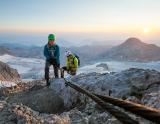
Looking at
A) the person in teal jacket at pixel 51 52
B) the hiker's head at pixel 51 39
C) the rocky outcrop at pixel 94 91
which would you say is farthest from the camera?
the person in teal jacket at pixel 51 52

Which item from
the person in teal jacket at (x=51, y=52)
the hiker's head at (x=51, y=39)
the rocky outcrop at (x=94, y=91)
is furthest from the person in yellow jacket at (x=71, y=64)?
the rocky outcrop at (x=94, y=91)

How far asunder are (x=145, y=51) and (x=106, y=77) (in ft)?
477

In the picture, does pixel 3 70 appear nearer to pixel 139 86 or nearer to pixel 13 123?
pixel 139 86

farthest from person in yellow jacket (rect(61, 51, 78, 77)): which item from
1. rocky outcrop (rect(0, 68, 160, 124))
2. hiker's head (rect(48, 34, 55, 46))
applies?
rocky outcrop (rect(0, 68, 160, 124))

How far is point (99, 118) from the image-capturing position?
20.5 ft

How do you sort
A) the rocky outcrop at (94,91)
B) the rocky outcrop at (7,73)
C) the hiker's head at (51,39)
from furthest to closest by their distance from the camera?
the rocky outcrop at (7,73) → the hiker's head at (51,39) → the rocky outcrop at (94,91)

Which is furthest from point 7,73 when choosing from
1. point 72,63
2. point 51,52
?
point 51,52

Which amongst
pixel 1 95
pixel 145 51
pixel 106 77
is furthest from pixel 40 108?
pixel 145 51

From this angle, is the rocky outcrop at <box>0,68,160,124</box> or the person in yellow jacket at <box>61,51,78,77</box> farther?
the person in yellow jacket at <box>61,51,78,77</box>

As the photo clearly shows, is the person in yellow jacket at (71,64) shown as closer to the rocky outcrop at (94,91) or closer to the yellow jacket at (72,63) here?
the yellow jacket at (72,63)

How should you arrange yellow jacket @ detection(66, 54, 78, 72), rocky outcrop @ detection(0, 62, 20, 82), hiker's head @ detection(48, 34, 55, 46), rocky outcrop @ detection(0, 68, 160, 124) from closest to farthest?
rocky outcrop @ detection(0, 68, 160, 124)
hiker's head @ detection(48, 34, 55, 46)
yellow jacket @ detection(66, 54, 78, 72)
rocky outcrop @ detection(0, 62, 20, 82)

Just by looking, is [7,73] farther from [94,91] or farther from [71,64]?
[94,91]

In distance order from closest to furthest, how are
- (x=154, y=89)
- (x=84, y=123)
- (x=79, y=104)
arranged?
(x=84, y=123), (x=154, y=89), (x=79, y=104)

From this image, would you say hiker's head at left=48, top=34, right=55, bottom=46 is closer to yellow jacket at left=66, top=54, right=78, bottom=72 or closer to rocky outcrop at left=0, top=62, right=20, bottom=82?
yellow jacket at left=66, top=54, right=78, bottom=72
